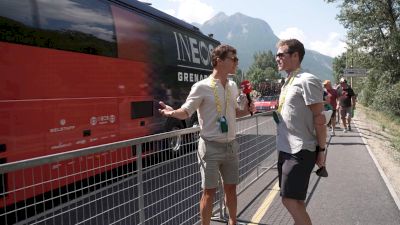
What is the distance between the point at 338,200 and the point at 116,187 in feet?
13.3

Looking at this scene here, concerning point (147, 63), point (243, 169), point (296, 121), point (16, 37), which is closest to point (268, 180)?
point (243, 169)

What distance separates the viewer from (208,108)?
13.5 ft

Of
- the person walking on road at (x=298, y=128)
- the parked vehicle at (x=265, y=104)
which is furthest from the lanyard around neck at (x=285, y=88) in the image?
the parked vehicle at (x=265, y=104)

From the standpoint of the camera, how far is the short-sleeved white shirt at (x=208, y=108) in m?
4.05

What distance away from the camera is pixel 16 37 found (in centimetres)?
527

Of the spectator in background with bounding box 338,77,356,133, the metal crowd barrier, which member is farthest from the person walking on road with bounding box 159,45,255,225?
the spectator in background with bounding box 338,77,356,133

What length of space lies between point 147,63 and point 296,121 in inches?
223

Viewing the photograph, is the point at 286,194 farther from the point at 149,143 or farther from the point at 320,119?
the point at 149,143

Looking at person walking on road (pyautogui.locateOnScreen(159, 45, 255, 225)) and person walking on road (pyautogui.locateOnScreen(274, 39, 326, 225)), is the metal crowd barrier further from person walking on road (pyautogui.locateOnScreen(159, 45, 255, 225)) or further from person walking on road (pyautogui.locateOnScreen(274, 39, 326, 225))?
person walking on road (pyautogui.locateOnScreen(274, 39, 326, 225))

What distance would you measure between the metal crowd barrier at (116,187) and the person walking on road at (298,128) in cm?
115

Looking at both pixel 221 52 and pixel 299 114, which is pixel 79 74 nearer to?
pixel 221 52

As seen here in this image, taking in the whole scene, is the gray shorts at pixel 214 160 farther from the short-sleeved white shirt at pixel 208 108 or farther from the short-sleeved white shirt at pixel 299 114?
the short-sleeved white shirt at pixel 299 114

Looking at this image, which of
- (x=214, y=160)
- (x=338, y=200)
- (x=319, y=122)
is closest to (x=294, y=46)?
(x=319, y=122)

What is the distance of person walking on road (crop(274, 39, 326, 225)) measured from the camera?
3.69 meters
